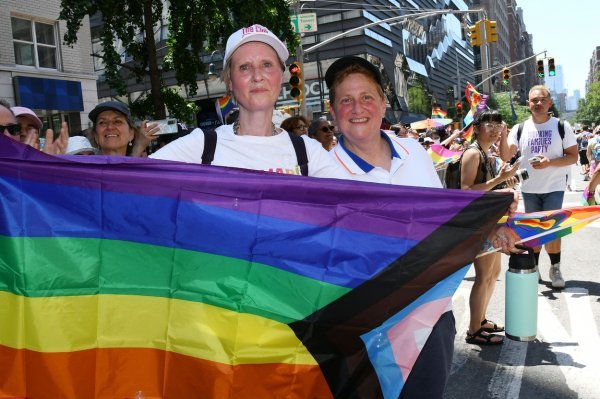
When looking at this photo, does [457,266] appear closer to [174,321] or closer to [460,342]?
[174,321]

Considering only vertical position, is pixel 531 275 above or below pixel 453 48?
below

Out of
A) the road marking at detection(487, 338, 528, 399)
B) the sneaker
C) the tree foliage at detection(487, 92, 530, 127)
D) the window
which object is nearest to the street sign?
the window

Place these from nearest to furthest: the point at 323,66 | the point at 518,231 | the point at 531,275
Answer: the point at 531,275, the point at 518,231, the point at 323,66

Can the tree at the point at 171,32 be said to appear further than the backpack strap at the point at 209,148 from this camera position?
Yes

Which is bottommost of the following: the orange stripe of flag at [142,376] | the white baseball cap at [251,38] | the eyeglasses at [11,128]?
the orange stripe of flag at [142,376]

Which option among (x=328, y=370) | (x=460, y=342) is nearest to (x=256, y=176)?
(x=328, y=370)

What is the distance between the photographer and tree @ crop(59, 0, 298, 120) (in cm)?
1301

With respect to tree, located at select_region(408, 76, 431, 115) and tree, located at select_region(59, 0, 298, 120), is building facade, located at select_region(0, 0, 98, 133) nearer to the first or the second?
tree, located at select_region(59, 0, 298, 120)

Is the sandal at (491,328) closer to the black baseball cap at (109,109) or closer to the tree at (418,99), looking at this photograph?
the black baseball cap at (109,109)

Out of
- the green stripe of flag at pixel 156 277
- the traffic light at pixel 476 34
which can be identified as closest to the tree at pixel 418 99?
the traffic light at pixel 476 34

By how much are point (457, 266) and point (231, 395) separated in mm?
1070

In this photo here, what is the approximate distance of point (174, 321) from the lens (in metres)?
2.32

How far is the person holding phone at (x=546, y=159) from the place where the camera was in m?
6.68

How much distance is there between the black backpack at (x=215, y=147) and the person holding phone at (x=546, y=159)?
15.4ft
